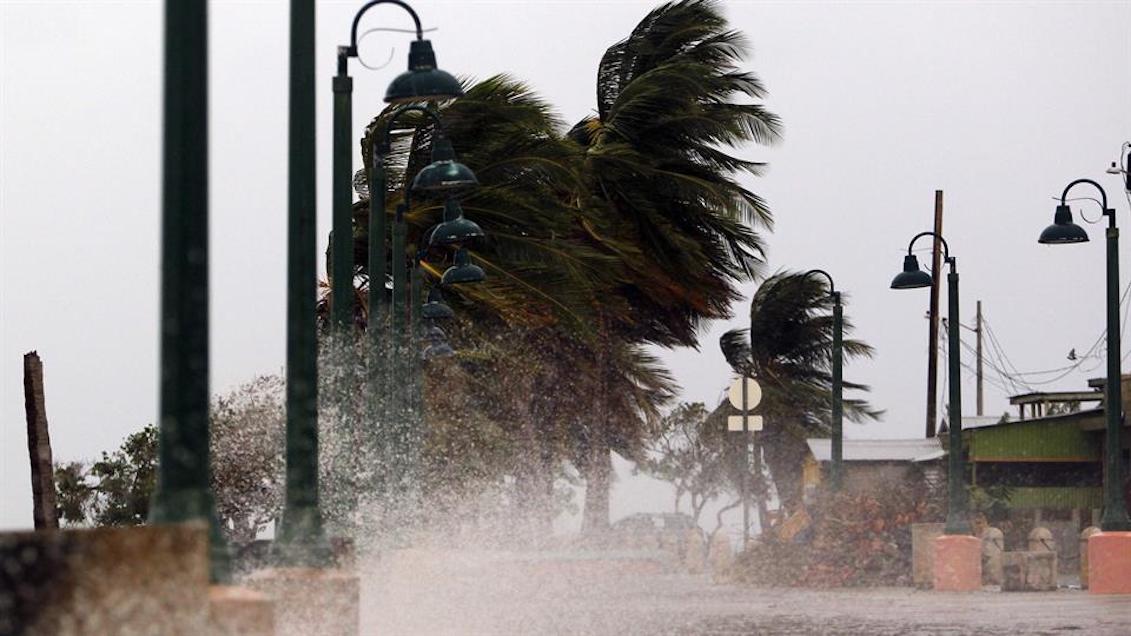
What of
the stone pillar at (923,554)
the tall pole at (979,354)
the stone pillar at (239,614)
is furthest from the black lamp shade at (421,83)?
the tall pole at (979,354)

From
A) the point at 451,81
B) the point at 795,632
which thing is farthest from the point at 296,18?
the point at 795,632

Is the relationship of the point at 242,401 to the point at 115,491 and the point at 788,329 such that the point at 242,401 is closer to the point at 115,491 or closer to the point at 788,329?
the point at 115,491

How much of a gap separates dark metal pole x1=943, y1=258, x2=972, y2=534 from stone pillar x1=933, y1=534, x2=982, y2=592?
241 millimetres

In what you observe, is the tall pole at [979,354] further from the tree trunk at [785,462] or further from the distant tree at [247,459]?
the distant tree at [247,459]

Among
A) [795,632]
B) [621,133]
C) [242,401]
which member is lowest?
[795,632]

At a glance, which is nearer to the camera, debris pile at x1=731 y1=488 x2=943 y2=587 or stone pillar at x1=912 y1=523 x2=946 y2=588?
stone pillar at x1=912 y1=523 x2=946 y2=588

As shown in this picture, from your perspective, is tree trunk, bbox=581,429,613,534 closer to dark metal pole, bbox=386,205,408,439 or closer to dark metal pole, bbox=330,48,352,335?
dark metal pole, bbox=386,205,408,439

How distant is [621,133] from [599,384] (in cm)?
537

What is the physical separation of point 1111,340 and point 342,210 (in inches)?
546

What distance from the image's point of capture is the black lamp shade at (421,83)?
20766 millimetres

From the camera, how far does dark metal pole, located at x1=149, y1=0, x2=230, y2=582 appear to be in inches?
340

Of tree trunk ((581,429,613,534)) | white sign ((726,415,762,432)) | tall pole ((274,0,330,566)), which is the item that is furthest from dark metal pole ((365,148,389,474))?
tree trunk ((581,429,613,534))

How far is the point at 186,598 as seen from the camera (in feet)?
26.2

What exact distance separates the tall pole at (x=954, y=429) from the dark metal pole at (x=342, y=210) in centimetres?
1440
